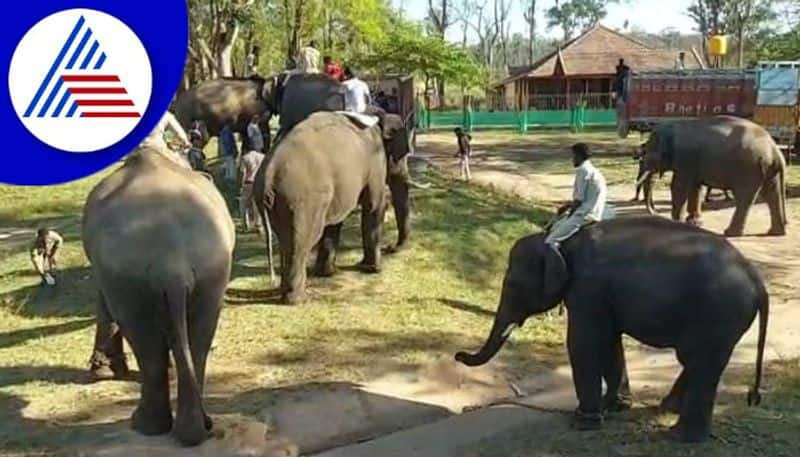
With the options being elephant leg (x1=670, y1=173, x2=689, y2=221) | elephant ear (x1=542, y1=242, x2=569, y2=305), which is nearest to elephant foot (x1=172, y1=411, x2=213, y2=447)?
elephant ear (x1=542, y1=242, x2=569, y2=305)

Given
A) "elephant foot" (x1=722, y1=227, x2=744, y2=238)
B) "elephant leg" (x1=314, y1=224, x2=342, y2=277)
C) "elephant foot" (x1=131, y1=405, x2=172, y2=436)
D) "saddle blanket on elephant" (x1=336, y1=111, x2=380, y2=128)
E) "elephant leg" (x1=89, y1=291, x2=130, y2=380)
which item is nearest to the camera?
"elephant foot" (x1=131, y1=405, x2=172, y2=436)

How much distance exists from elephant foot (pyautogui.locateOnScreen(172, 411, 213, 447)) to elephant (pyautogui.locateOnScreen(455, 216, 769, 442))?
6.81ft

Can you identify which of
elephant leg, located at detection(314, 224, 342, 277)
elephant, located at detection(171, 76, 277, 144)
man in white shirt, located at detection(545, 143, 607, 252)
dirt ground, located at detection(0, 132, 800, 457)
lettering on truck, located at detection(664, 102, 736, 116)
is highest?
elephant, located at detection(171, 76, 277, 144)

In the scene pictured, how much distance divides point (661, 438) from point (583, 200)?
206 cm

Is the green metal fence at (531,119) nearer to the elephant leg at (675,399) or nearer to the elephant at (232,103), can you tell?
the elephant at (232,103)

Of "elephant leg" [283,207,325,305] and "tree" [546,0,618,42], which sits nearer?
"elephant leg" [283,207,325,305]

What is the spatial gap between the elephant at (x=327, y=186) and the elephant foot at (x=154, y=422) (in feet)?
10.7

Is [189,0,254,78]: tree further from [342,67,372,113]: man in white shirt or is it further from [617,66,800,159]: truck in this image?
[342,67,372,113]: man in white shirt

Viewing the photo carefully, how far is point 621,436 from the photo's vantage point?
669 centimetres

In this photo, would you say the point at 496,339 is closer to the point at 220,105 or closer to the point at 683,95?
the point at 220,105

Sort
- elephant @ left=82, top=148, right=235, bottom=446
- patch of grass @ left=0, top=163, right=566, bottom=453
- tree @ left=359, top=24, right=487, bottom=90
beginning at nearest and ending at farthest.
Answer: elephant @ left=82, top=148, right=235, bottom=446 → patch of grass @ left=0, top=163, right=566, bottom=453 → tree @ left=359, top=24, right=487, bottom=90

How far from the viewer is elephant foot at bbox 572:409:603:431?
681 cm

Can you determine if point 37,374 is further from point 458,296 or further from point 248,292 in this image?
point 458,296

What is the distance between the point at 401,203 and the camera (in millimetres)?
12312
